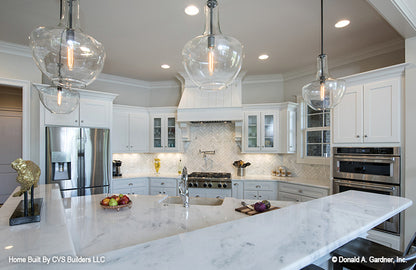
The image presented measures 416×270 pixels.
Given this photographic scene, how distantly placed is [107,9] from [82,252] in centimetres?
233

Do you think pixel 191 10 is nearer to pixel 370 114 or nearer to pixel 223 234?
pixel 223 234

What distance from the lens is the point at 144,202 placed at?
2471 millimetres

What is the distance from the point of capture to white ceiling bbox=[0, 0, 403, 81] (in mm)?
2307

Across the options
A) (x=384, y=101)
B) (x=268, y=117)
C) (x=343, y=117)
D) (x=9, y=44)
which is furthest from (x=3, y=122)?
(x=384, y=101)

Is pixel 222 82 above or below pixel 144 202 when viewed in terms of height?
above

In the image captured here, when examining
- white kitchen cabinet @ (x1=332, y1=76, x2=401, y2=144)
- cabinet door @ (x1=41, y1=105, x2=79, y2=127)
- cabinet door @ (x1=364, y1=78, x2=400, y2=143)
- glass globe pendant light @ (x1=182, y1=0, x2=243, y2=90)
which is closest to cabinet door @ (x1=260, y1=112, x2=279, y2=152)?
white kitchen cabinet @ (x1=332, y1=76, x2=401, y2=144)

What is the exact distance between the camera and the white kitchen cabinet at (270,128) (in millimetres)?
4188

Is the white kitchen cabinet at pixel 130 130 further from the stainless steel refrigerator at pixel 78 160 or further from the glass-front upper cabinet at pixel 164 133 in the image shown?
the stainless steel refrigerator at pixel 78 160

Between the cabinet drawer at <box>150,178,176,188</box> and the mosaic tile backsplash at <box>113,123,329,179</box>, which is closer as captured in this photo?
the cabinet drawer at <box>150,178,176,188</box>

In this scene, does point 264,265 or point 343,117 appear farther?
point 343,117

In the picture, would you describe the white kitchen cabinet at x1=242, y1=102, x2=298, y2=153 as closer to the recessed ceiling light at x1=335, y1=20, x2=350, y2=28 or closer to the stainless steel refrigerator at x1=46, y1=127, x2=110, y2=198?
the recessed ceiling light at x1=335, y1=20, x2=350, y2=28

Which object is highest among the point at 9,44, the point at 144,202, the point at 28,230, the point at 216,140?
the point at 9,44

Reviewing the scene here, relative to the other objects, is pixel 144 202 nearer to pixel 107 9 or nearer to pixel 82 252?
pixel 82 252

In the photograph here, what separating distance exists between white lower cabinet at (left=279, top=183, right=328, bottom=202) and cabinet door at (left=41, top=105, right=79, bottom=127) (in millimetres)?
3727
